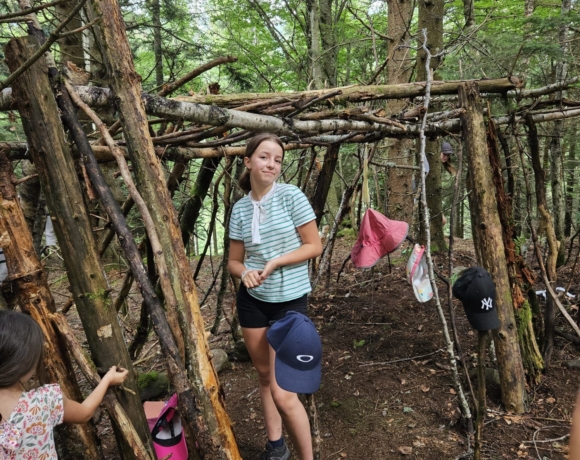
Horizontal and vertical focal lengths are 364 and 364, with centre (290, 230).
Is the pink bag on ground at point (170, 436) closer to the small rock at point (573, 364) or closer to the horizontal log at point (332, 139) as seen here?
the horizontal log at point (332, 139)

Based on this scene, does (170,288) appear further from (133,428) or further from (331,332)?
(331,332)

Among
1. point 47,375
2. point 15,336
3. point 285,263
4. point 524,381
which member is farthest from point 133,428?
point 524,381

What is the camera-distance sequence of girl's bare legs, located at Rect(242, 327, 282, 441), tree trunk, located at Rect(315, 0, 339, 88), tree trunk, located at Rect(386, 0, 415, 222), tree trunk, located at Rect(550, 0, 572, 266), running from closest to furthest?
girl's bare legs, located at Rect(242, 327, 282, 441), tree trunk, located at Rect(550, 0, 572, 266), tree trunk, located at Rect(386, 0, 415, 222), tree trunk, located at Rect(315, 0, 339, 88)

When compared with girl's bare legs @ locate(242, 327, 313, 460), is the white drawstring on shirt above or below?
above

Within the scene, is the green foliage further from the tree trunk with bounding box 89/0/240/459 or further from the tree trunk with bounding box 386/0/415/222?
the tree trunk with bounding box 386/0/415/222

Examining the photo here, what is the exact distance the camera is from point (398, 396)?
10.5 feet

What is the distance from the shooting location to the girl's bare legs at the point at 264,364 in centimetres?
229

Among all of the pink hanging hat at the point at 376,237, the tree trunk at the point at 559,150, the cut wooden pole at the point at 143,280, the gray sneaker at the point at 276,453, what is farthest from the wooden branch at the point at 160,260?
the tree trunk at the point at 559,150

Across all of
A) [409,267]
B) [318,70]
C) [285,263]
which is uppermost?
[318,70]

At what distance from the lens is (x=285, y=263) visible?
81.6 inches

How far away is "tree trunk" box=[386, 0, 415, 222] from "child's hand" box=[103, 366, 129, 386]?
176 inches

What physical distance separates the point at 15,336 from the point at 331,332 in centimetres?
344

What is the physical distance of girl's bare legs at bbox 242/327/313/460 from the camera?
204 cm

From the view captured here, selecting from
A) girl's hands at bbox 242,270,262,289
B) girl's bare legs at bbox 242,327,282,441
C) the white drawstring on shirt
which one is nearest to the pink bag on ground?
girl's bare legs at bbox 242,327,282,441
